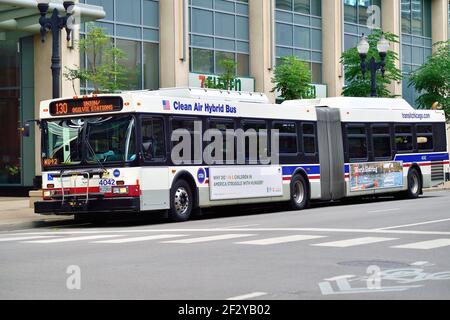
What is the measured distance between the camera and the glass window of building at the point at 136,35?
1403 inches

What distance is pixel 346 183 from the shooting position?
28.6m

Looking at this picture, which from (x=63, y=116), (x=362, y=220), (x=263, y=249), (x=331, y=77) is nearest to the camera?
(x=263, y=249)

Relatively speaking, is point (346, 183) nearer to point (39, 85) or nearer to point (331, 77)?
point (39, 85)

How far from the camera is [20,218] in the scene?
23.5 m

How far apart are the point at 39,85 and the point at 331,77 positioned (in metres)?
19.0

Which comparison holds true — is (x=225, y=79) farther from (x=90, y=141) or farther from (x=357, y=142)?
(x=90, y=141)

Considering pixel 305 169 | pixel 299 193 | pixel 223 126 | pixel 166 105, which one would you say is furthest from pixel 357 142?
pixel 166 105

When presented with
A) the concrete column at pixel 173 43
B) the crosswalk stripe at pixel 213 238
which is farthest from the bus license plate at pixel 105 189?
the concrete column at pixel 173 43

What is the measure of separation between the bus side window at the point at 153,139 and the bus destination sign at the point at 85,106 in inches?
31.6

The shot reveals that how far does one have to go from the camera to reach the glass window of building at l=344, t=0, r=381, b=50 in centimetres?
4931

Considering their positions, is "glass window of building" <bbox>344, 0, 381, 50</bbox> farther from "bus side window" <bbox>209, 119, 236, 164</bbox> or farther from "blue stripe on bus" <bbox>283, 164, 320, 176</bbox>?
"bus side window" <bbox>209, 119, 236, 164</bbox>

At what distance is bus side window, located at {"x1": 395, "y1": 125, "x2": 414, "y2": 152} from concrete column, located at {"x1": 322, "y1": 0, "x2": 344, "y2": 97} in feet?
51.6

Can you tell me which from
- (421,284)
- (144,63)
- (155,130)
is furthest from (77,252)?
(144,63)

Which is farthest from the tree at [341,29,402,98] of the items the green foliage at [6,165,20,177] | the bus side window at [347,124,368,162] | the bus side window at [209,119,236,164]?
the bus side window at [209,119,236,164]
